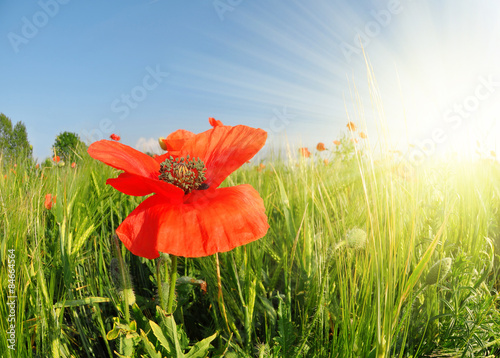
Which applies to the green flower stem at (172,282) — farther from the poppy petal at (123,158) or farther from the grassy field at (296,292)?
the poppy petal at (123,158)

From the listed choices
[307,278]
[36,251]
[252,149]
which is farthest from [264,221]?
[36,251]

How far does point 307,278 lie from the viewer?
0.93 metres

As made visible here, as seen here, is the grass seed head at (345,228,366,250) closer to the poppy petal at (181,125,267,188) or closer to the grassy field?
the grassy field

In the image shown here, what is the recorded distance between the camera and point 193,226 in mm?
570

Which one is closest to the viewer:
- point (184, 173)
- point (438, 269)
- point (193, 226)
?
point (193, 226)

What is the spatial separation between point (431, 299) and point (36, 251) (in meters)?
1.06

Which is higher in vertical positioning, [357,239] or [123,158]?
[123,158]

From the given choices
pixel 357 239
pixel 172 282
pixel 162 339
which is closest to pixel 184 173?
pixel 172 282

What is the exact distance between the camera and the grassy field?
0.69 m

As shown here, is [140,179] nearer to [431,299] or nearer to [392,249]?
[392,249]

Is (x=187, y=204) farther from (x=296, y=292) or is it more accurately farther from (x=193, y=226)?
(x=296, y=292)

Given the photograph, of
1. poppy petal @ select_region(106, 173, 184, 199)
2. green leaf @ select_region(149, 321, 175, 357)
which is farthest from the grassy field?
poppy petal @ select_region(106, 173, 184, 199)

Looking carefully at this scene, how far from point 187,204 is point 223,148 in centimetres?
18

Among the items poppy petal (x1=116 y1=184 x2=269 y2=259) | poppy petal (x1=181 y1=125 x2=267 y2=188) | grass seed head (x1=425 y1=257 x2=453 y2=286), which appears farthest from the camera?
grass seed head (x1=425 y1=257 x2=453 y2=286)
